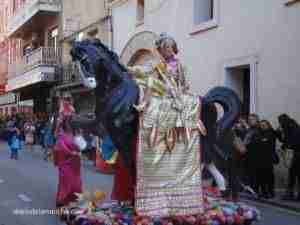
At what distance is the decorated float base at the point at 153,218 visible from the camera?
5566 millimetres

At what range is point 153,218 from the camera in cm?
561

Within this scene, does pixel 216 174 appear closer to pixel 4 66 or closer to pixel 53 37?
pixel 53 37

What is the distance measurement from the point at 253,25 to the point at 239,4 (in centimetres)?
96

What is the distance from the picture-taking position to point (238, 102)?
251 inches

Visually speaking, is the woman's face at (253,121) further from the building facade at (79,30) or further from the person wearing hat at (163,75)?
the building facade at (79,30)

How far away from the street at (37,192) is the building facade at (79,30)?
8563 millimetres

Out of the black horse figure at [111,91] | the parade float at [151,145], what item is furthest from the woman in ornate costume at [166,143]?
the black horse figure at [111,91]

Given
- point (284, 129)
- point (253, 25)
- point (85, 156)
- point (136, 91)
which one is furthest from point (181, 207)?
point (85, 156)

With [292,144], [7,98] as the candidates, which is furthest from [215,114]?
[7,98]

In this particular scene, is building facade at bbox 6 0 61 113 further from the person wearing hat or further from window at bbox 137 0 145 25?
the person wearing hat

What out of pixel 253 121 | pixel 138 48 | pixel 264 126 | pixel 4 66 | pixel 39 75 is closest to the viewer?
pixel 264 126

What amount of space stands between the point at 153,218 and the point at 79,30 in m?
23.8

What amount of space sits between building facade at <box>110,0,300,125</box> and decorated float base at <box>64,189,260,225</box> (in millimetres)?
7215

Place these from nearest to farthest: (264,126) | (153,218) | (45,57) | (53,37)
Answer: (153,218) < (264,126) < (45,57) < (53,37)
